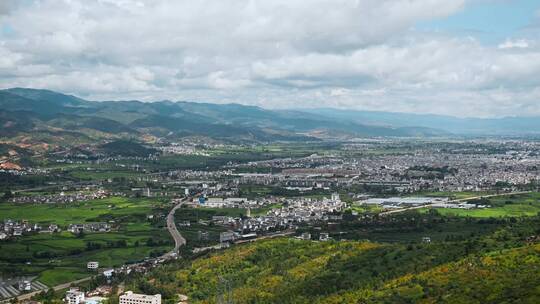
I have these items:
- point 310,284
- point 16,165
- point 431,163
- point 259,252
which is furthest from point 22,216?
point 431,163

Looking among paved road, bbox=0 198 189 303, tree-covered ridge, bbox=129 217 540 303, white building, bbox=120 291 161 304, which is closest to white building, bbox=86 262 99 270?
paved road, bbox=0 198 189 303

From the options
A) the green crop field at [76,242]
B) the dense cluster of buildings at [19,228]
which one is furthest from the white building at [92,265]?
the dense cluster of buildings at [19,228]

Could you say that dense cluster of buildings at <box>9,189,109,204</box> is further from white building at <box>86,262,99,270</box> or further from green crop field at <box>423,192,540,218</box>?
green crop field at <box>423,192,540,218</box>

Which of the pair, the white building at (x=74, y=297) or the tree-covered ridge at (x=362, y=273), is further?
the white building at (x=74, y=297)

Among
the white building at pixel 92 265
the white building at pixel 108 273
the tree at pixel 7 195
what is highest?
the tree at pixel 7 195

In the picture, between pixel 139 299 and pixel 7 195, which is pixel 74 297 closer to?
pixel 139 299

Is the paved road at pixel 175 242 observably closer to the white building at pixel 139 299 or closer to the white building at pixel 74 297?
the white building at pixel 74 297

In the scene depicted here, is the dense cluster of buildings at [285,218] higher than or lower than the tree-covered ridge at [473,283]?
lower

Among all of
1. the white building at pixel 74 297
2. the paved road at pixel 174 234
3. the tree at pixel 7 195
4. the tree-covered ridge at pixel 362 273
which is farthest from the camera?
the tree at pixel 7 195

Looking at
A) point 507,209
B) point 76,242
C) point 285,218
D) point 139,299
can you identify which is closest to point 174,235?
point 76,242
